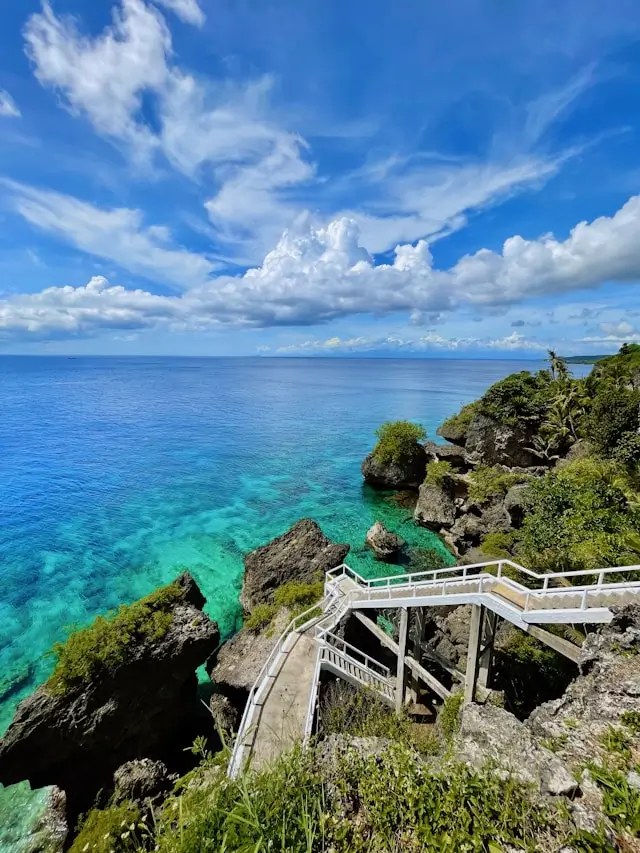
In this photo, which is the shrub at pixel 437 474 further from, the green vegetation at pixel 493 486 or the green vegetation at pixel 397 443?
the green vegetation at pixel 397 443

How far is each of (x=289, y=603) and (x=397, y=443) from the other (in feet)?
89.8

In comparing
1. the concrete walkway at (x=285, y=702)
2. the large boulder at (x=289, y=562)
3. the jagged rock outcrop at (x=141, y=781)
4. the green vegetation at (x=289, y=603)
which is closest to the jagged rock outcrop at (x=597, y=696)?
the concrete walkway at (x=285, y=702)

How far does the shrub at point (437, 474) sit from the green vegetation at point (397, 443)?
3972 mm

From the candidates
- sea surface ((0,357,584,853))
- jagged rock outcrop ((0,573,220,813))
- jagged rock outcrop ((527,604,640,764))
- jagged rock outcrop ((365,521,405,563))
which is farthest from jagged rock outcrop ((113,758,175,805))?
jagged rock outcrop ((365,521,405,563))

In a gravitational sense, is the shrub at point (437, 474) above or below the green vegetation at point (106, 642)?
below

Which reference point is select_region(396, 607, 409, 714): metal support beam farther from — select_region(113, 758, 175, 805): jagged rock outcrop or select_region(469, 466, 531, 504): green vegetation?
select_region(469, 466, 531, 504): green vegetation

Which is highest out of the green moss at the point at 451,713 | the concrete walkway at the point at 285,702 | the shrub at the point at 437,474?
the concrete walkway at the point at 285,702

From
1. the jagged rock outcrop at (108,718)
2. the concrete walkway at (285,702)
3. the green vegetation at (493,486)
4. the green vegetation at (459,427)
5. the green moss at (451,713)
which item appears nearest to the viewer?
the concrete walkway at (285,702)

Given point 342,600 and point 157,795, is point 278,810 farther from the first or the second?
point 342,600

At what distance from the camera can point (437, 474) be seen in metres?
38.2

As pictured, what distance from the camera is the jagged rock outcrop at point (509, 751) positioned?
6656 mm

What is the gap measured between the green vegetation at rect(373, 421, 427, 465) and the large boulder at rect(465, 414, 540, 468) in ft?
23.6

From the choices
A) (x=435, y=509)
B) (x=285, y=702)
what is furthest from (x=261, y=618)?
(x=435, y=509)

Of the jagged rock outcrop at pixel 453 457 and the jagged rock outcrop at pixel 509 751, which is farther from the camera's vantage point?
the jagged rock outcrop at pixel 453 457
